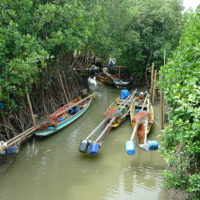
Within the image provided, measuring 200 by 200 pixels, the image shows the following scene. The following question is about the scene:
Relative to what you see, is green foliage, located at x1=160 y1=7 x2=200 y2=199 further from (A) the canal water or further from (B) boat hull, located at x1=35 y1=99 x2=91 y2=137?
(B) boat hull, located at x1=35 y1=99 x2=91 y2=137

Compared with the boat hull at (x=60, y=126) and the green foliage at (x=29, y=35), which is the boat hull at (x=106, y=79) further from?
the green foliage at (x=29, y=35)

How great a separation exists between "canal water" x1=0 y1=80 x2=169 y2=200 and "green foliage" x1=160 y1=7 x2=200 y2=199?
1785 millimetres

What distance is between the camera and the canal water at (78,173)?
5262mm

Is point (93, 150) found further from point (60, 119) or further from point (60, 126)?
point (60, 119)

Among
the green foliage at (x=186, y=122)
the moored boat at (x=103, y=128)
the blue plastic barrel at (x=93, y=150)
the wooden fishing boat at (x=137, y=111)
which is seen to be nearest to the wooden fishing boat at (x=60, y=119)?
the moored boat at (x=103, y=128)

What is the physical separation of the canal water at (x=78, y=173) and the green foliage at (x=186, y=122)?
1785 mm

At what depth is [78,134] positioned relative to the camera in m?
8.79

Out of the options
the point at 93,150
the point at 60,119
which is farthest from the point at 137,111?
the point at 93,150

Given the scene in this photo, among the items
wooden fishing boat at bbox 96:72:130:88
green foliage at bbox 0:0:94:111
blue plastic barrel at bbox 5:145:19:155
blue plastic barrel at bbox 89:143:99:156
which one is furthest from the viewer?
wooden fishing boat at bbox 96:72:130:88

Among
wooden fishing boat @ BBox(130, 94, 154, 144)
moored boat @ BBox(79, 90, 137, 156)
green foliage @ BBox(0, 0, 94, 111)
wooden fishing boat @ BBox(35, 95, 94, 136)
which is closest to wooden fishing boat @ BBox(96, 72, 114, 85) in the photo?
wooden fishing boat @ BBox(130, 94, 154, 144)

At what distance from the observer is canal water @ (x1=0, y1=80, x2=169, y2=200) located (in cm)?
526

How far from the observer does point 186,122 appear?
313 centimetres

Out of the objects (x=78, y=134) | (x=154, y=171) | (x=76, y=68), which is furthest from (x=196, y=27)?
(x=76, y=68)

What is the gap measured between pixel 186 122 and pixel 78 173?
13.3 feet
